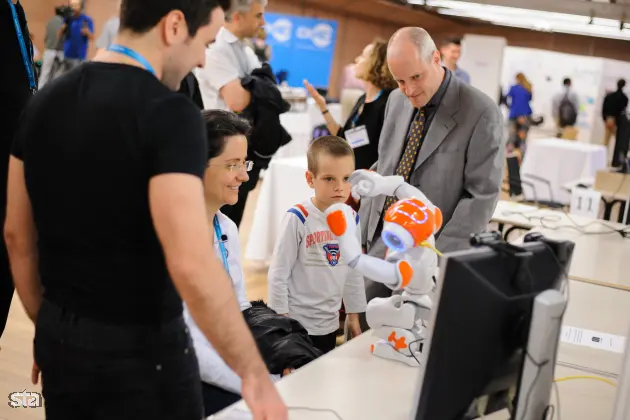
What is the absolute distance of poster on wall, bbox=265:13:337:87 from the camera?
41.7 ft

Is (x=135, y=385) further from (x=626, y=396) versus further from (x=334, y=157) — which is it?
(x=334, y=157)

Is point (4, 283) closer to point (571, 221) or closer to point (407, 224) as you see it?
point (407, 224)

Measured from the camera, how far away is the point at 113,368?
48.2 inches

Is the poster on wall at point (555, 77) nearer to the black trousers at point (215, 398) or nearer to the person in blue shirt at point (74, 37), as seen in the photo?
the person in blue shirt at point (74, 37)

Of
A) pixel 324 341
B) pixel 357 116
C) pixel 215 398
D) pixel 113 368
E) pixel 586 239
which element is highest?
pixel 357 116

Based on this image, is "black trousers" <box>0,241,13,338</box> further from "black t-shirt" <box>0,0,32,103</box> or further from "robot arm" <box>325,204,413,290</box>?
"robot arm" <box>325,204,413,290</box>

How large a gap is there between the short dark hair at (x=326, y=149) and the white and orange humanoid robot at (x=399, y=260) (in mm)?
709

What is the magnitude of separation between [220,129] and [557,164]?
6699 millimetres

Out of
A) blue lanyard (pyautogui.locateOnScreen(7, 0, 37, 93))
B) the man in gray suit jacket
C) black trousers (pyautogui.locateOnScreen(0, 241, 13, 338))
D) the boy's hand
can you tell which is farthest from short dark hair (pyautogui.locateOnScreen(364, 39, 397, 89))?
black trousers (pyautogui.locateOnScreen(0, 241, 13, 338))

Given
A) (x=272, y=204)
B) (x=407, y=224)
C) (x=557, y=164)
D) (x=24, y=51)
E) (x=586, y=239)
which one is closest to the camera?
(x=407, y=224)

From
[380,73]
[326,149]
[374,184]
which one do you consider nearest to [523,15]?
[380,73]

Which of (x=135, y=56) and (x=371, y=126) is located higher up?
(x=135, y=56)

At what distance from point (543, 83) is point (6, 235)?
14589mm

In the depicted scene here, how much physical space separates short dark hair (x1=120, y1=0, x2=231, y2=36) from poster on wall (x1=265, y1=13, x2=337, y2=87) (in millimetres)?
11475
